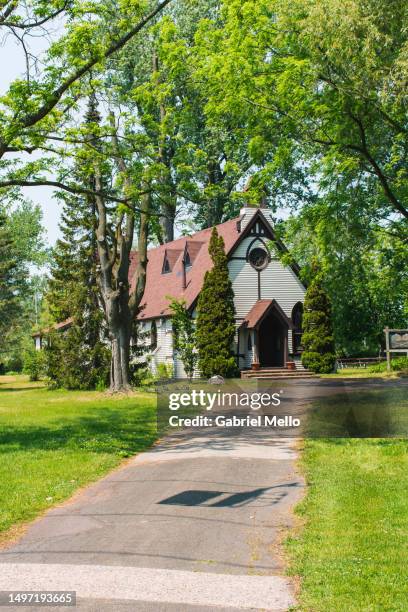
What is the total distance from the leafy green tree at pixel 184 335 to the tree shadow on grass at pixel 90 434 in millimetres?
11858

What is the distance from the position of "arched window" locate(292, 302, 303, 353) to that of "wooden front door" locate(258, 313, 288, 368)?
0.80m

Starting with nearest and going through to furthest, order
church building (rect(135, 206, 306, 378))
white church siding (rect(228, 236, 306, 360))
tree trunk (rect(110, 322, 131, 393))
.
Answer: tree trunk (rect(110, 322, 131, 393)), church building (rect(135, 206, 306, 378)), white church siding (rect(228, 236, 306, 360))

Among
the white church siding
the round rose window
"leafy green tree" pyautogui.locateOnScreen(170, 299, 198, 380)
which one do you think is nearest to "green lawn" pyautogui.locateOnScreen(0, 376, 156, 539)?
"leafy green tree" pyautogui.locateOnScreen(170, 299, 198, 380)

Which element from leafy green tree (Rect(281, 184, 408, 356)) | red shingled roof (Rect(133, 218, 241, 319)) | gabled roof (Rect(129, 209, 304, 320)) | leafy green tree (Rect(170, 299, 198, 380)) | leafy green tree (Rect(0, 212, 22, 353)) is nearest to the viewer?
leafy green tree (Rect(281, 184, 408, 356))

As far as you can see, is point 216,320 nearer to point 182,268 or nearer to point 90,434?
point 182,268

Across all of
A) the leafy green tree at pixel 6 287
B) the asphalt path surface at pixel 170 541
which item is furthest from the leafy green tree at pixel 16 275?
the asphalt path surface at pixel 170 541

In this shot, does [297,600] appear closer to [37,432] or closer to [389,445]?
[389,445]

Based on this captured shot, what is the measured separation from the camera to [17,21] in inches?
701

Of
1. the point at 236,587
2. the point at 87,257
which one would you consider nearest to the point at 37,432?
the point at 236,587

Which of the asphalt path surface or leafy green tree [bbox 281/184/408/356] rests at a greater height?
leafy green tree [bbox 281/184/408/356]

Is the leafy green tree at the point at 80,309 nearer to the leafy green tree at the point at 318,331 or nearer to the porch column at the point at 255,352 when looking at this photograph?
the porch column at the point at 255,352

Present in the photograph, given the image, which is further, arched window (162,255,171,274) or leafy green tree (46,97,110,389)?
arched window (162,255,171,274)

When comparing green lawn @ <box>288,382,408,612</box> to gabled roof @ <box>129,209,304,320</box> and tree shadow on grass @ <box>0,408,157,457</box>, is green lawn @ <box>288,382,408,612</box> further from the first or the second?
gabled roof @ <box>129,209,304,320</box>

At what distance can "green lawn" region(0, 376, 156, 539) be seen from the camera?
35.1 feet
